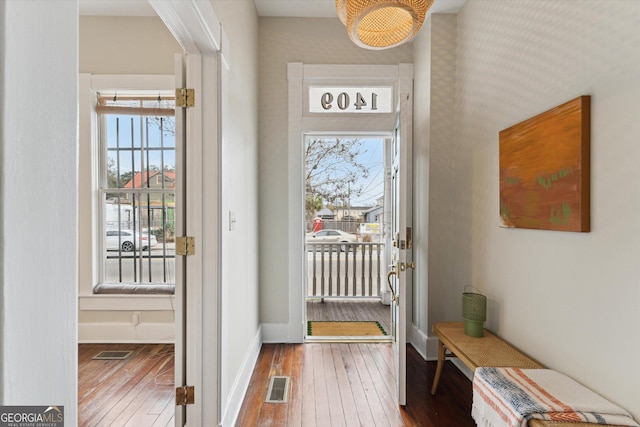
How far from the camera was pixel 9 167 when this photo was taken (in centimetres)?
53

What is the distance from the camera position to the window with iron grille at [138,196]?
337 cm

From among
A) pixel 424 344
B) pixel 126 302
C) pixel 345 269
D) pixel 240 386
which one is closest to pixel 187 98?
Answer: pixel 240 386

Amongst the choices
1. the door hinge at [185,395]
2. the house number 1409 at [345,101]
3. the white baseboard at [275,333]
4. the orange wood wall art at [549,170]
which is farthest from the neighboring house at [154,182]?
the orange wood wall art at [549,170]

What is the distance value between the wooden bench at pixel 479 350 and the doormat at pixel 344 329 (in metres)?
1.27

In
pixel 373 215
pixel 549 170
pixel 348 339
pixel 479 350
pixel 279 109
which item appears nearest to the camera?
pixel 549 170

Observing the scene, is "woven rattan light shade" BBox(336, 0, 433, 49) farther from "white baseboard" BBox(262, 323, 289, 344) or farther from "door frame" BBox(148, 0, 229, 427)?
"white baseboard" BBox(262, 323, 289, 344)

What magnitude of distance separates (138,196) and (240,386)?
6.84 ft

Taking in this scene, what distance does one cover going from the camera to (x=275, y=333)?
134 inches

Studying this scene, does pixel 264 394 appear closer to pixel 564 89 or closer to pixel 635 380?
pixel 635 380

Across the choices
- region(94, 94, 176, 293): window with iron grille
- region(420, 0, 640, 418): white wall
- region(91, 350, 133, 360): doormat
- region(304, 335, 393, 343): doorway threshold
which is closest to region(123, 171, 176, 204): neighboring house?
region(94, 94, 176, 293): window with iron grille

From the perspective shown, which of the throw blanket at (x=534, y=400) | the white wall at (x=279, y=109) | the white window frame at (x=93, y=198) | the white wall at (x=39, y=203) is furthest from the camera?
the white wall at (x=279, y=109)

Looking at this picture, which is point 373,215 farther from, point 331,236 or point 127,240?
point 127,240

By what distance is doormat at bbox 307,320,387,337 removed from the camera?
12.1 feet

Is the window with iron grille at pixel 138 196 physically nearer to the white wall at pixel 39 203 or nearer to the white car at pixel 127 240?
the white car at pixel 127 240
